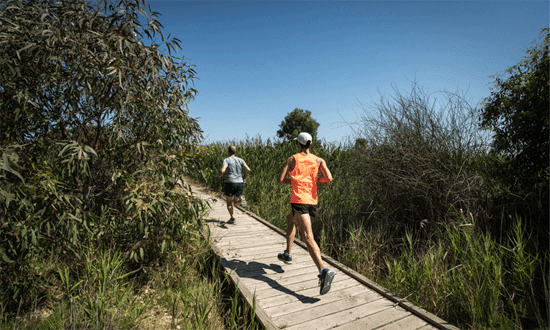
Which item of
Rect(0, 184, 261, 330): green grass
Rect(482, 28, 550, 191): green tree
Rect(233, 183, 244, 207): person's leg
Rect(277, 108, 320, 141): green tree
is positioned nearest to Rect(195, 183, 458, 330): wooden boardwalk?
Rect(0, 184, 261, 330): green grass

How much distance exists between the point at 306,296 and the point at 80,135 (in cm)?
365

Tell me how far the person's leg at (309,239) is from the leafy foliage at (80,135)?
1478 millimetres

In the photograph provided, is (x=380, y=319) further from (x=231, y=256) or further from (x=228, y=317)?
(x=231, y=256)

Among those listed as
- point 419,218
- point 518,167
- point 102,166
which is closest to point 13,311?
point 102,166

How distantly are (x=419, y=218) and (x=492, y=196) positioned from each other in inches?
50.4

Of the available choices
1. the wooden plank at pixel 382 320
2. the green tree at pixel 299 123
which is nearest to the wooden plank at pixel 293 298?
the wooden plank at pixel 382 320

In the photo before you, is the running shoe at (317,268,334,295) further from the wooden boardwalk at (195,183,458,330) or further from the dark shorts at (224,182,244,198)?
the dark shorts at (224,182,244,198)

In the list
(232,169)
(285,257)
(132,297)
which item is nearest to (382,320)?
(285,257)

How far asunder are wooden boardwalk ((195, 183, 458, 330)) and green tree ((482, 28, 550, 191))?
3.31m

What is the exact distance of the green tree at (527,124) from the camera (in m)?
4.67

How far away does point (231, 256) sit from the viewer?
487 centimetres

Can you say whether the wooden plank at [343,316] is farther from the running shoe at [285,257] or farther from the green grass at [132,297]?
the running shoe at [285,257]

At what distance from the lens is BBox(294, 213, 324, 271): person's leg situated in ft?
12.1

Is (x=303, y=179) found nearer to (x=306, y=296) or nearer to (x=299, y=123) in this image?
(x=306, y=296)
